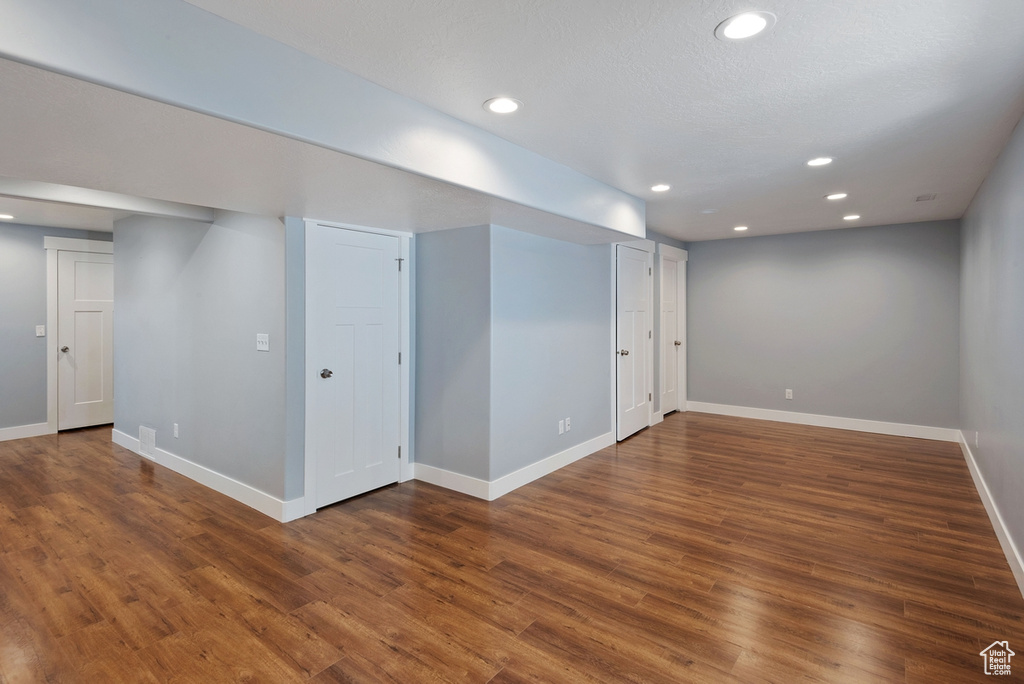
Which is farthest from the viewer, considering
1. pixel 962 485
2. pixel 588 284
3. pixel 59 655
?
pixel 588 284

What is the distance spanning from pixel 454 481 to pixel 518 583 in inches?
55.6

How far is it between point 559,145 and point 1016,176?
7.60 feet

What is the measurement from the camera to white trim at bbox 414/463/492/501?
12.1 feet

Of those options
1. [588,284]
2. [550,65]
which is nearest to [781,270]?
[588,284]

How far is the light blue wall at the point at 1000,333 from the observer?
2.53 m

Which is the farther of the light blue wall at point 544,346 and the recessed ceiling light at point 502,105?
the light blue wall at point 544,346

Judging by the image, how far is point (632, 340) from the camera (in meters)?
5.51

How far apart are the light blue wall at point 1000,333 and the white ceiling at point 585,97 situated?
13.0 inches

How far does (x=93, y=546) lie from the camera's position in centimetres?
295

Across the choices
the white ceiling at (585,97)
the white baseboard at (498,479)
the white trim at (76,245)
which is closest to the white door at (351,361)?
the white baseboard at (498,479)

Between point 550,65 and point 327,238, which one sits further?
point 327,238

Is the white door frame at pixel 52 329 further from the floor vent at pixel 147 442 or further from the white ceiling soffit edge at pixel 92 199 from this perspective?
the white ceiling soffit edge at pixel 92 199

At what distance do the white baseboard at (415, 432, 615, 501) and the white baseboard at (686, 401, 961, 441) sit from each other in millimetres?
2920

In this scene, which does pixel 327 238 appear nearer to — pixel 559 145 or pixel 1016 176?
pixel 559 145
